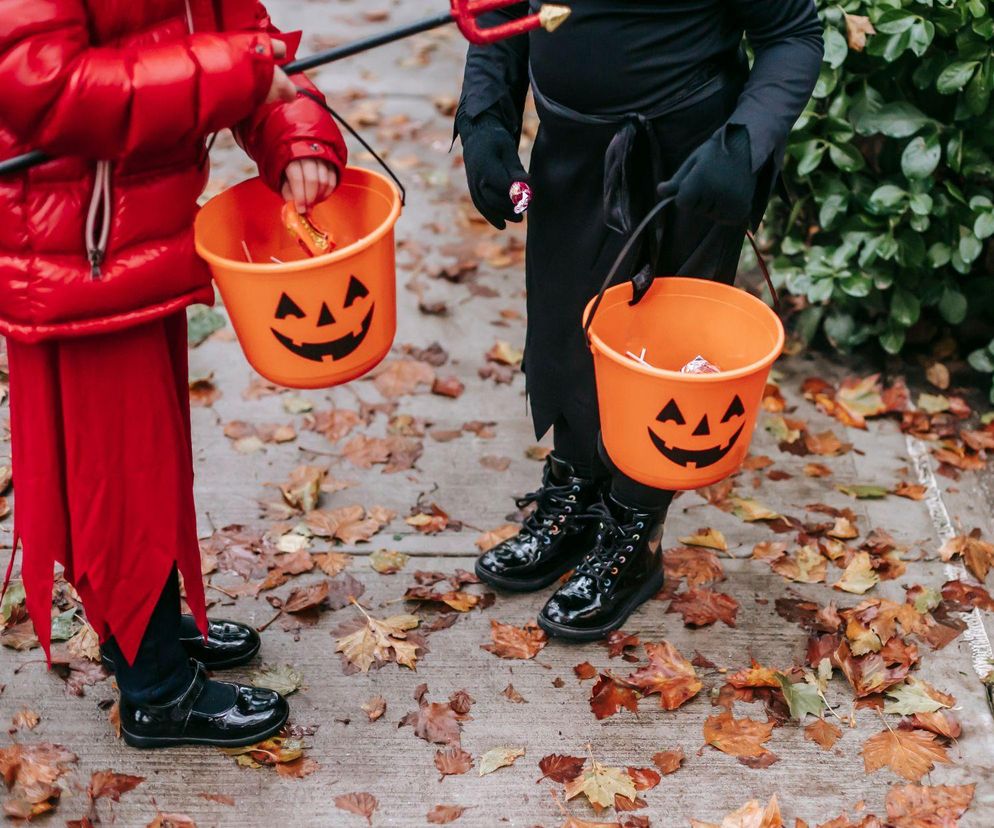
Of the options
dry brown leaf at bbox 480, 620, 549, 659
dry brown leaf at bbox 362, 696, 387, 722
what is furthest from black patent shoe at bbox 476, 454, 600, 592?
dry brown leaf at bbox 362, 696, 387, 722

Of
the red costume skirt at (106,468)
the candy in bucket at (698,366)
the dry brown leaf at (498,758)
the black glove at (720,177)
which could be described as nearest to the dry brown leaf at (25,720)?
the red costume skirt at (106,468)

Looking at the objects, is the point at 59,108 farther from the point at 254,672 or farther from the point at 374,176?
the point at 254,672

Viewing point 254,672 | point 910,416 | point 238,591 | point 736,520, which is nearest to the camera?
point 254,672

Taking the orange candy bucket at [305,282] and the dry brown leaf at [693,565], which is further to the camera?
the dry brown leaf at [693,565]

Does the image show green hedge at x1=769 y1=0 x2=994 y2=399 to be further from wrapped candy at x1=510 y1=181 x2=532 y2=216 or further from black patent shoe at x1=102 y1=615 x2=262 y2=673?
black patent shoe at x1=102 y1=615 x2=262 y2=673

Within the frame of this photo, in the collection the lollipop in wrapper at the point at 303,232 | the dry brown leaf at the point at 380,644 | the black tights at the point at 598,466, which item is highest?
the lollipop in wrapper at the point at 303,232

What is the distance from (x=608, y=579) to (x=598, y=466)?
12.0 inches

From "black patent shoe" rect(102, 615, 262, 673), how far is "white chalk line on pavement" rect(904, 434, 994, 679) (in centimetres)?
182

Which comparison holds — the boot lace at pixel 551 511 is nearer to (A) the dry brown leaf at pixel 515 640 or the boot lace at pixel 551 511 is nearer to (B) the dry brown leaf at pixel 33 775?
(A) the dry brown leaf at pixel 515 640

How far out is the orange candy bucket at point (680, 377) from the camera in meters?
2.10

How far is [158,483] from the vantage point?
2.17 m

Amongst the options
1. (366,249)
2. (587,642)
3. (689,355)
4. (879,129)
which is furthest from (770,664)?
(879,129)

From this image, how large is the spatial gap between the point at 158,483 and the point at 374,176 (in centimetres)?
77

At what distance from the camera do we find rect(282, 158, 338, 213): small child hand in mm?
2025
